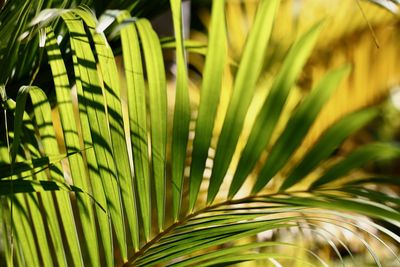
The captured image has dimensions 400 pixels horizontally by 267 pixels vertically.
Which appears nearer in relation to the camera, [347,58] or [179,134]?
[179,134]

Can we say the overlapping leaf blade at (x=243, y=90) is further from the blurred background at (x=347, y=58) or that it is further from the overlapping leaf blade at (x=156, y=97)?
the blurred background at (x=347, y=58)

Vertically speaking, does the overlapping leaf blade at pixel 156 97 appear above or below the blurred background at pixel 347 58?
below

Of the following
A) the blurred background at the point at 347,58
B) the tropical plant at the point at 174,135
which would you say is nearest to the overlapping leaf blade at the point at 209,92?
the tropical plant at the point at 174,135

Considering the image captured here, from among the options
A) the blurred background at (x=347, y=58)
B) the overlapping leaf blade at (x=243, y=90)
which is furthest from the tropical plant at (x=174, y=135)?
the blurred background at (x=347, y=58)

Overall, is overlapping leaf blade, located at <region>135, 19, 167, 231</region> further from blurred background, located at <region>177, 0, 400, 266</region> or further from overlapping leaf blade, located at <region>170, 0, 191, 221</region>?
blurred background, located at <region>177, 0, 400, 266</region>

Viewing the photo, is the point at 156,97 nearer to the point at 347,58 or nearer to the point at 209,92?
the point at 209,92

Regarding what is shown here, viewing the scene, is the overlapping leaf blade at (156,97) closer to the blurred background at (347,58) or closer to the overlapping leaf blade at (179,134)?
the overlapping leaf blade at (179,134)

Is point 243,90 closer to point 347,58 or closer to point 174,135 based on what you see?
point 174,135

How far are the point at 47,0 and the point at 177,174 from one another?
0.27m

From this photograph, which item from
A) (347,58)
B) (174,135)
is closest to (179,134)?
(174,135)

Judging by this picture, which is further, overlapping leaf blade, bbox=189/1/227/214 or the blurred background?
the blurred background

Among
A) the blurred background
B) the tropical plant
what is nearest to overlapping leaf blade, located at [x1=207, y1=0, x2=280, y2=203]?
the tropical plant

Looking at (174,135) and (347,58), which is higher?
(347,58)

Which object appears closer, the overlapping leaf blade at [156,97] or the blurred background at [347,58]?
the overlapping leaf blade at [156,97]
